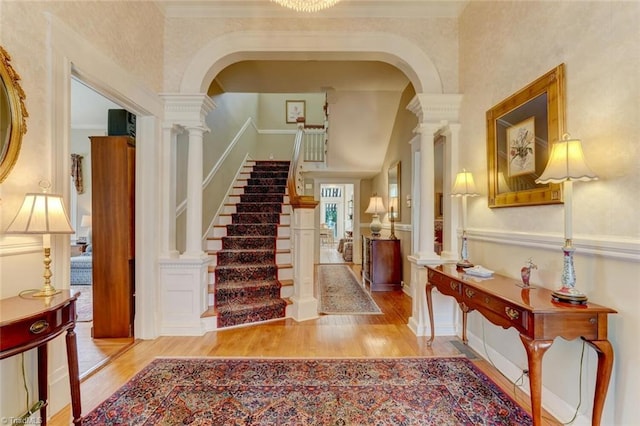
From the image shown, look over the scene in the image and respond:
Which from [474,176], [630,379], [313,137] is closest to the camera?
[630,379]

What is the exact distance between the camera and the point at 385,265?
16.3 ft

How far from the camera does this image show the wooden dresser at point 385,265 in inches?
194

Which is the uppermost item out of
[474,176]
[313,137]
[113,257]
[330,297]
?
[313,137]

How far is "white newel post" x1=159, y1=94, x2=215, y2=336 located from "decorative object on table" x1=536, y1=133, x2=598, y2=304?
2.89 m

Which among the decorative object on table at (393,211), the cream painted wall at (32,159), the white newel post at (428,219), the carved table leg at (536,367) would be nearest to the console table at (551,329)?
the carved table leg at (536,367)

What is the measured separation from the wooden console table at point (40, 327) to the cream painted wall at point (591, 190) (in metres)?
2.69

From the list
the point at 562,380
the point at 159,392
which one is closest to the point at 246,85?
the point at 159,392

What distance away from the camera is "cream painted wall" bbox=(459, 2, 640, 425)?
4.52 feet

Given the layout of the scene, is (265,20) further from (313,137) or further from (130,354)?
(313,137)

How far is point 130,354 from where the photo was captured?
2580 millimetres

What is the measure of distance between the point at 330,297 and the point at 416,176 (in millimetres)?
2204

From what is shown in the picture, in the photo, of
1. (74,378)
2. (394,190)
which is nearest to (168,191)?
→ (74,378)

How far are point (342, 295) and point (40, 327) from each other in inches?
143

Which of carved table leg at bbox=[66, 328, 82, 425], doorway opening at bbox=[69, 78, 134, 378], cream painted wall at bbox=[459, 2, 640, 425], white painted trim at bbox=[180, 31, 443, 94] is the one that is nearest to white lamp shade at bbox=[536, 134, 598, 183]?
cream painted wall at bbox=[459, 2, 640, 425]
